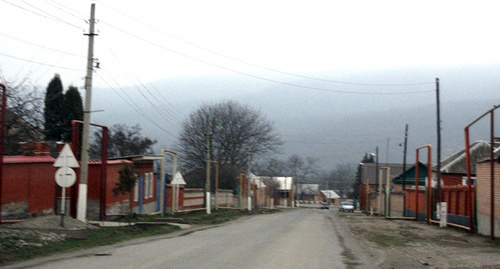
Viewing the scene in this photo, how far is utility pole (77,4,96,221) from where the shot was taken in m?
21.2

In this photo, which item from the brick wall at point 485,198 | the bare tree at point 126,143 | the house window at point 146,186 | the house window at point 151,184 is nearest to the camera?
the brick wall at point 485,198

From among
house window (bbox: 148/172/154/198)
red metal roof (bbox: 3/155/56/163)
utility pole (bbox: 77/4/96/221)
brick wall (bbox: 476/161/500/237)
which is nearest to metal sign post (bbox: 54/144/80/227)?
red metal roof (bbox: 3/155/56/163)

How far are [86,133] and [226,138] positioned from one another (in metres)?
51.6

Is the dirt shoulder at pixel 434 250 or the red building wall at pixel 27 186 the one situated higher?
the red building wall at pixel 27 186

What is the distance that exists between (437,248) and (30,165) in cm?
1388

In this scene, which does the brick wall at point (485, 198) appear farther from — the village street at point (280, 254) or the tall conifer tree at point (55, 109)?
the tall conifer tree at point (55, 109)

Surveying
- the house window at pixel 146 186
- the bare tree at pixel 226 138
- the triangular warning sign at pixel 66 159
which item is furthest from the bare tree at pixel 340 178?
the triangular warning sign at pixel 66 159

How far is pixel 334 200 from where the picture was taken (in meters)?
165

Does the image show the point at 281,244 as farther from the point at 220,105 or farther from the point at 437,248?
the point at 220,105

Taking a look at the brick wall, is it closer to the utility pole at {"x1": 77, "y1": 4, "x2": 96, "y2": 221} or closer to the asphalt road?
the asphalt road

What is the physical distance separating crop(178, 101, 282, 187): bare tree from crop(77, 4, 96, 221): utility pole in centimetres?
Result: 4878

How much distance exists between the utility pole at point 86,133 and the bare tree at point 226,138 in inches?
1920

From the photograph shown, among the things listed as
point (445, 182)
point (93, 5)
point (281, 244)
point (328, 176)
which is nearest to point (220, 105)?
point (445, 182)

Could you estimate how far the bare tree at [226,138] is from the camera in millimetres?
71812
